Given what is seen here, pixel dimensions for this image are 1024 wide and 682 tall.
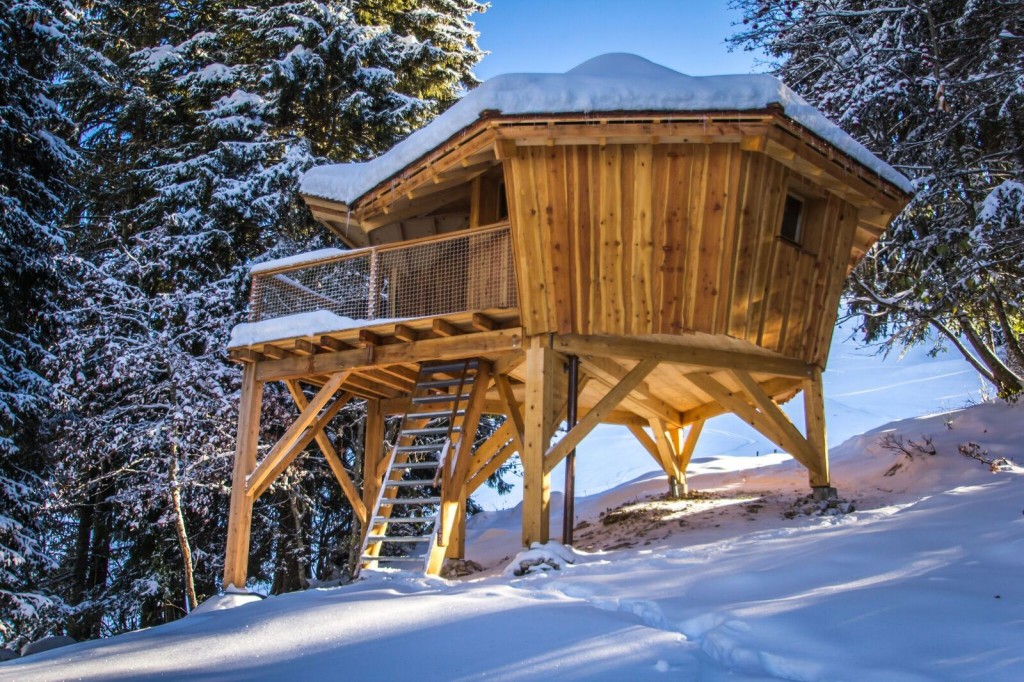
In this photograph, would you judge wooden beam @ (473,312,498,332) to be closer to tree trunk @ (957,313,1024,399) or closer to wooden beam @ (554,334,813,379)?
wooden beam @ (554,334,813,379)

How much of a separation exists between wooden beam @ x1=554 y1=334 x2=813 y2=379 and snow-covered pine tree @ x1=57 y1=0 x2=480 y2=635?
25.2ft

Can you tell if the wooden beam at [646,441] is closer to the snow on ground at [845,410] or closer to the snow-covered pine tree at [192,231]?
the snow-covered pine tree at [192,231]

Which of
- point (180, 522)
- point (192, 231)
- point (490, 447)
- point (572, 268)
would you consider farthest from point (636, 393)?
point (192, 231)

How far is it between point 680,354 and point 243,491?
621 centimetres

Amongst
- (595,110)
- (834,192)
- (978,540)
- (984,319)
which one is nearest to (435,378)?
(595,110)

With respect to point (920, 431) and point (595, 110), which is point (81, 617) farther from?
point (920, 431)

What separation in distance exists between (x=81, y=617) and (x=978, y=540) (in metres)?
15.0

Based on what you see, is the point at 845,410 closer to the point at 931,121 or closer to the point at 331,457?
the point at 931,121

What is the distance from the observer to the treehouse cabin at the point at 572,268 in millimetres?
8453

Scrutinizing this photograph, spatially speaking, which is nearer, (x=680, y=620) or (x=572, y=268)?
(x=680, y=620)

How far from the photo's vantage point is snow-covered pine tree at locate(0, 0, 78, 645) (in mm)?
12555

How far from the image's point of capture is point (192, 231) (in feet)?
52.5

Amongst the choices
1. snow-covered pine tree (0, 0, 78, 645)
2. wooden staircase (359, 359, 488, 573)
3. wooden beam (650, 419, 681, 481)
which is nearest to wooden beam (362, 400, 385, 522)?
wooden staircase (359, 359, 488, 573)

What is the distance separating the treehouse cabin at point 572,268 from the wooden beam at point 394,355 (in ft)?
0.09
